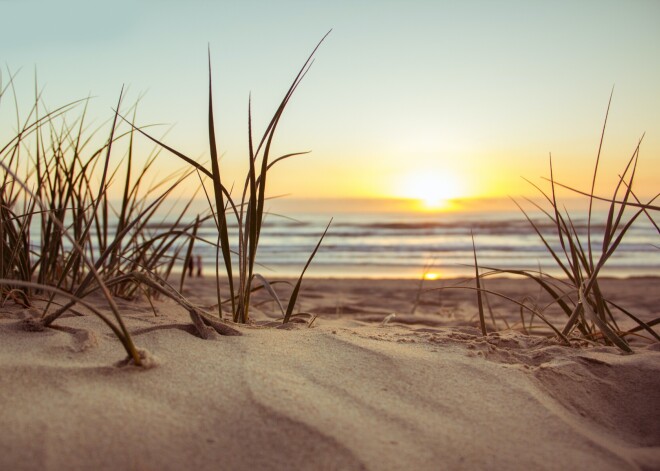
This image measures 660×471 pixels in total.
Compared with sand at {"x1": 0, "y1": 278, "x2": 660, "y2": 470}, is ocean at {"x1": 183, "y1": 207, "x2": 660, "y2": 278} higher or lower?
lower

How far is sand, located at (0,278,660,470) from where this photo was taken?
1.03 metres

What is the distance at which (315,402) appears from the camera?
1206 mm

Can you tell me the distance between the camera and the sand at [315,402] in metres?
1.03

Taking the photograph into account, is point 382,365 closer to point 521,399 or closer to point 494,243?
point 521,399

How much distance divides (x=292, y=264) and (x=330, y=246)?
4078mm

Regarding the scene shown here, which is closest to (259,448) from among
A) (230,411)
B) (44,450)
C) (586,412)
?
(230,411)

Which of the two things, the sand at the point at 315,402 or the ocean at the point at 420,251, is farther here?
the ocean at the point at 420,251

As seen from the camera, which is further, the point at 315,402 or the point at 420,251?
the point at 420,251

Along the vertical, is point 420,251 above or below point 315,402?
below

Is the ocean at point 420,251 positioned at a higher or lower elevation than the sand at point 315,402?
lower

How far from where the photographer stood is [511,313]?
4414 millimetres

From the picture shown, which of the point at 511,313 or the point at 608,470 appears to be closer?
the point at 608,470

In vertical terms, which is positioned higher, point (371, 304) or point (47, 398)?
point (47, 398)

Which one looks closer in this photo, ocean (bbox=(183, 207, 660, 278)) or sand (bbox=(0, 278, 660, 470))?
sand (bbox=(0, 278, 660, 470))
